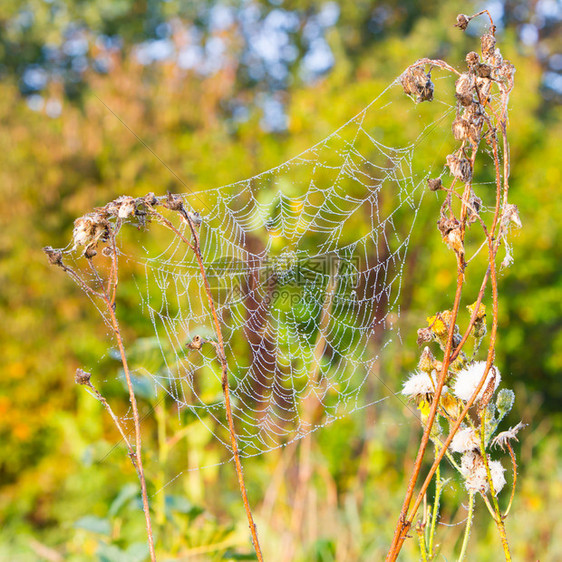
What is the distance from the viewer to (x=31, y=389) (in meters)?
5.21

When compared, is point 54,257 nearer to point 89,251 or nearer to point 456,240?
point 89,251

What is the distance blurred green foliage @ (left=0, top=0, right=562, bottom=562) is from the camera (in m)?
3.12

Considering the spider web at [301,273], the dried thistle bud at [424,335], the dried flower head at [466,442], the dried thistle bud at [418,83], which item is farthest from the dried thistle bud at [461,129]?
the spider web at [301,273]

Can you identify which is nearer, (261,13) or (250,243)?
(250,243)

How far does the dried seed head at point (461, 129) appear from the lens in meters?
0.72

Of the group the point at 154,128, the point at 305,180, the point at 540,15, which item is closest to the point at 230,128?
the point at 154,128

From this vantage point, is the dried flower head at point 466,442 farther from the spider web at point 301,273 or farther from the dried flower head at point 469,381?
the spider web at point 301,273

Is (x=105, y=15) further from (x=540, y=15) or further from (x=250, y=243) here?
(x=250, y=243)

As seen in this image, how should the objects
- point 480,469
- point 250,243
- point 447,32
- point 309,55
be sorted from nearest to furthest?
point 480,469 → point 250,243 → point 447,32 → point 309,55

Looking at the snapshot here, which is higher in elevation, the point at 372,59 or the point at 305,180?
the point at 372,59

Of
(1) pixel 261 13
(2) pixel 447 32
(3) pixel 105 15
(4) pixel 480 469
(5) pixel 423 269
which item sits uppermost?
(1) pixel 261 13

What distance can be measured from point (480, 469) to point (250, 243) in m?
3.06

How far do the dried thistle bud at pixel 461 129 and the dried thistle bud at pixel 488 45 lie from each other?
87mm

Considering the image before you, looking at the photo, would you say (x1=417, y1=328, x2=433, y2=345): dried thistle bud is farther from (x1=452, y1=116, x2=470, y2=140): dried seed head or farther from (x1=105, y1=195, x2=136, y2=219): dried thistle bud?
(x1=105, y1=195, x2=136, y2=219): dried thistle bud
